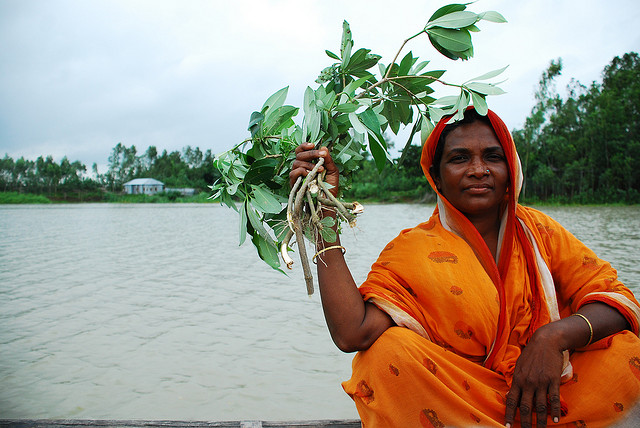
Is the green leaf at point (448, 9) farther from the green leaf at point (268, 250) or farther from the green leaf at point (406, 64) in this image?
the green leaf at point (268, 250)

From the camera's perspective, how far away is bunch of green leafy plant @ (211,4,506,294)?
4.57ft

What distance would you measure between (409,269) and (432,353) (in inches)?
10.5

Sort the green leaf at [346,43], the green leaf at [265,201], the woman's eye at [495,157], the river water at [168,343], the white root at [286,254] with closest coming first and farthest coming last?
the white root at [286,254] → the green leaf at [265,201] → the woman's eye at [495,157] → the green leaf at [346,43] → the river water at [168,343]

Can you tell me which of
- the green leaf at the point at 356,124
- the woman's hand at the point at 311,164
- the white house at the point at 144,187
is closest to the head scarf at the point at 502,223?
the green leaf at the point at 356,124

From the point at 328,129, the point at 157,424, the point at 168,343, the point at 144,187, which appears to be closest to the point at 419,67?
the point at 328,129

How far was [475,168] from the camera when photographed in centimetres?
152

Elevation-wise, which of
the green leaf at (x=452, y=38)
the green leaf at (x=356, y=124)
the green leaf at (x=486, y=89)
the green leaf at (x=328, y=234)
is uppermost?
the green leaf at (x=452, y=38)

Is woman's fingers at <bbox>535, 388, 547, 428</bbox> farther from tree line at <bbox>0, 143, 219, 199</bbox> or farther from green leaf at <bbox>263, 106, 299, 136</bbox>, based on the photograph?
tree line at <bbox>0, 143, 219, 199</bbox>

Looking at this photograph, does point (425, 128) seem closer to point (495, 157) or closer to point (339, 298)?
point (495, 157)

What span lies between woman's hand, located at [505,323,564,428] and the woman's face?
0.45 m

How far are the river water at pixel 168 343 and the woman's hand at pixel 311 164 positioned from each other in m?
1.68

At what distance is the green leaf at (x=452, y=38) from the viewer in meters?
1.59

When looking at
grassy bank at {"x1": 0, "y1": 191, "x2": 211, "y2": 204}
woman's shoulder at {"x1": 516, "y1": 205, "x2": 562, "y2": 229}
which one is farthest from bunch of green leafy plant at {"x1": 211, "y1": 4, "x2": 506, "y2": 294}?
grassy bank at {"x1": 0, "y1": 191, "x2": 211, "y2": 204}

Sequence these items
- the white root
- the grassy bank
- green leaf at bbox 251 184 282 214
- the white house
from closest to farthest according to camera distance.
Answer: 1. the white root
2. green leaf at bbox 251 184 282 214
3. the grassy bank
4. the white house
